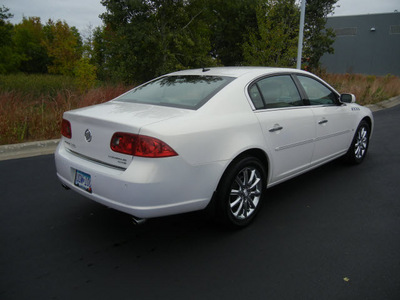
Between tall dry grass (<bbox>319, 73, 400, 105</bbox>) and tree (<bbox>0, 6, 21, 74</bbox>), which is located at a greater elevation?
tree (<bbox>0, 6, 21, 74</bbox>)

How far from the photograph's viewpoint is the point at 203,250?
2883 mm

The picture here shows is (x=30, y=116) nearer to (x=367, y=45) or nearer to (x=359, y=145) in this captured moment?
(x=359, y=145)

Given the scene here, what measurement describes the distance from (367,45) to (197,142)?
40460 mm

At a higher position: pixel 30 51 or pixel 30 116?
pixel 30 51

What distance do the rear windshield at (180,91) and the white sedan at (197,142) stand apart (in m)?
0.01

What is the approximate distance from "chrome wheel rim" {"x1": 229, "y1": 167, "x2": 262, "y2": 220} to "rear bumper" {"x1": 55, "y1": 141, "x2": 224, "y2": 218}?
36 centimetres

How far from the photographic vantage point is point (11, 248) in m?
2.86

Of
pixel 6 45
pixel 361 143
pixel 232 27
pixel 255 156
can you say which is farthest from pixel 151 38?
Answer: pixel 6 45

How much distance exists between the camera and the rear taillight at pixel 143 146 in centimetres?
252

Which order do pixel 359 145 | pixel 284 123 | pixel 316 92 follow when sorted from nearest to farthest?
pixel 284 123, pixel 316 92, pixel 359 145

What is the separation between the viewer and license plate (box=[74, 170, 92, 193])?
2809mm

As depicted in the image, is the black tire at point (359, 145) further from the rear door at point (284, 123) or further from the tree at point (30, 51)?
the tree at point (30, 51)

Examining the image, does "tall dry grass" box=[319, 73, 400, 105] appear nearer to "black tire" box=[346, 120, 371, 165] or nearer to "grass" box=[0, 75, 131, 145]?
"black tire" box=[346, 120, 371, 165]

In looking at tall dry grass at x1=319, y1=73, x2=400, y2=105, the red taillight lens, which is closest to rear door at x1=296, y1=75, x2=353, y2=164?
the red taillight lens
